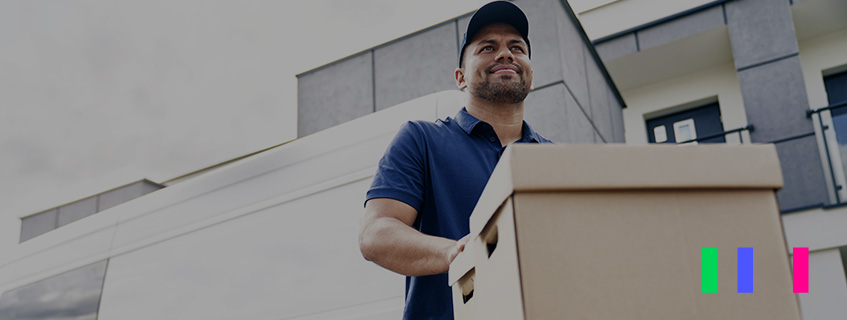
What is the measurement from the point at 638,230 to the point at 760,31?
858 centimetres

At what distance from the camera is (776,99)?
26.6 feet

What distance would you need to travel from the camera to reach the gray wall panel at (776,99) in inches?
314

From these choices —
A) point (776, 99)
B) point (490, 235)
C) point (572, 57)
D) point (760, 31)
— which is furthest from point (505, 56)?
point (760, 31)

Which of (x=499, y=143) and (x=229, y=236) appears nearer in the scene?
(x=499, y=143)

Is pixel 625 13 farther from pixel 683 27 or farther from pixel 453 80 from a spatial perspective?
pixel 453 80

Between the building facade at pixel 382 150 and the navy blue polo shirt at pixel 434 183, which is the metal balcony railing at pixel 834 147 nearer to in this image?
the building facade at pixel 382 150

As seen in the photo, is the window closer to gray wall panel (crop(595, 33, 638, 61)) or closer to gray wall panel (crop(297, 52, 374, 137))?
gray wall panel (crop(595, 33, 638, 61))

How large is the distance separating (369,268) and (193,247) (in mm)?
1137

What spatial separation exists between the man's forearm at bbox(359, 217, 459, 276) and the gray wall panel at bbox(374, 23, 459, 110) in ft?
12.4

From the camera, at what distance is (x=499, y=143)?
1.97 metres

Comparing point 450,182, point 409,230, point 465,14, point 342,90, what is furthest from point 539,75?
point 409,230

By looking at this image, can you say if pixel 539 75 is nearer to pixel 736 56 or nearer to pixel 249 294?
pixel 249 294

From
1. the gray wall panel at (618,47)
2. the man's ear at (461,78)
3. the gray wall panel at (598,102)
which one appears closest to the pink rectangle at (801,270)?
the man's ear at (461,78)

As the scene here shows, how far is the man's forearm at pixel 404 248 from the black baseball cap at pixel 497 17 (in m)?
0.80
